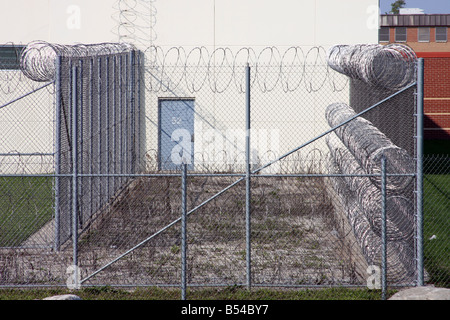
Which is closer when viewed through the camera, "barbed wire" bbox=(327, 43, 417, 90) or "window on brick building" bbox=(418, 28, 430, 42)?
"barbed wire" bbox=(327, 43, 417, 90)

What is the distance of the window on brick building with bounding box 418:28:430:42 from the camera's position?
51.0 m

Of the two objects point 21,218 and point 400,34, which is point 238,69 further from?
point 400,34

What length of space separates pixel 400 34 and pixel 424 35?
2018 millimetres

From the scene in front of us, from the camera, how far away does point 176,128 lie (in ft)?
58.1

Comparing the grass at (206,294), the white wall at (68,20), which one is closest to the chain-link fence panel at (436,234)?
the grass at (206,294)

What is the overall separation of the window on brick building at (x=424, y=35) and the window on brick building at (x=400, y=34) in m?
1.34

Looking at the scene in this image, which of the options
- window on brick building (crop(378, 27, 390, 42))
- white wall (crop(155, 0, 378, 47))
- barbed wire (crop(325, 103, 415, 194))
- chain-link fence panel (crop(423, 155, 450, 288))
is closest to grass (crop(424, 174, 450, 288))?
chain-link fence panel (crop(423, 155, 450, 288))

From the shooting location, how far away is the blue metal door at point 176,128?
1720 centimetres

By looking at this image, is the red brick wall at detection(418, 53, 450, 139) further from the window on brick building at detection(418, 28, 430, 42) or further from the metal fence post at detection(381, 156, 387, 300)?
the metal fence post at detection(381, 156, 387, 300)

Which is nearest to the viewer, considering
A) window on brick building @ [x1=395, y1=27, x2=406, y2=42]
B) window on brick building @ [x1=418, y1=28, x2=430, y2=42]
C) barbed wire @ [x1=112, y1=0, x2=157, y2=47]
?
barbed wire @ [x1=112, y1=0, x2=157, y2=47]

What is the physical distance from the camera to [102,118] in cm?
1290

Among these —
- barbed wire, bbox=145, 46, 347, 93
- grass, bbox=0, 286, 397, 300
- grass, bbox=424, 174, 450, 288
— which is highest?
barbed wire, bbox=145, 46, 347, 93

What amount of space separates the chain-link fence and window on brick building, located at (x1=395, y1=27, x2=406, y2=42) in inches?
1373

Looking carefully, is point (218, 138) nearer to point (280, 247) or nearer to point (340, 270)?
point (280, 247)
